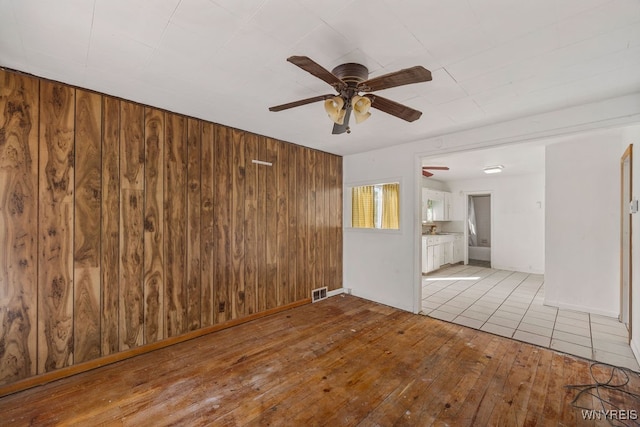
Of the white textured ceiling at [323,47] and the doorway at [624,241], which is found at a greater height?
the white textured ceiling at [323,47]

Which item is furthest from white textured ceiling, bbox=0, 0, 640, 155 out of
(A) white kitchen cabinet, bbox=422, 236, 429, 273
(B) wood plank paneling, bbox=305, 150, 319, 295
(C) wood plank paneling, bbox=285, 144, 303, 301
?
(A) white kitchen cabinet, bbox=422, 236, 429, 273

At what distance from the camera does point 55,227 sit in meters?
2.18

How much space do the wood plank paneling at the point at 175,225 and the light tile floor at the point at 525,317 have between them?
3127 millimetres

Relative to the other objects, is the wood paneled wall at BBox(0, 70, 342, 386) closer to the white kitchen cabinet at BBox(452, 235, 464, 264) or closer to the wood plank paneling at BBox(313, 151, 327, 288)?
the wood plank paneling at BBox(313, 151, 327, 288)

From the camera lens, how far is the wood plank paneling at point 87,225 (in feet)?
7.47

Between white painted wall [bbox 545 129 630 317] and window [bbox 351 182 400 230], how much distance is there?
2.31 metres

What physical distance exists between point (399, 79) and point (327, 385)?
226 cm

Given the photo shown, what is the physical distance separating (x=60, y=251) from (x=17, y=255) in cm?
24

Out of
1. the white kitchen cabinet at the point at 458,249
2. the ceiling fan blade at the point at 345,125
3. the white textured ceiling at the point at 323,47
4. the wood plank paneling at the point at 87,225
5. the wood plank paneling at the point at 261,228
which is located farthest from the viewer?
the white kitchen cabinet at the point at 458,249

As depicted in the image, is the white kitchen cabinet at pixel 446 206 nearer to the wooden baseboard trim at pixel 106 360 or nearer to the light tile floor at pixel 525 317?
the light tile floor at pixel 525 317

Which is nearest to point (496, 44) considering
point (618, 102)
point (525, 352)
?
point (618, 102)

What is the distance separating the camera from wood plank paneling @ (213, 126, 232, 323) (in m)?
3.13

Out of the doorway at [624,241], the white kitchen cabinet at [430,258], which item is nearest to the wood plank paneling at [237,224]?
the white kitchen cabinet at [430,258]

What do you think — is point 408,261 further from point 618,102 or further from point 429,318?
point 618,102
